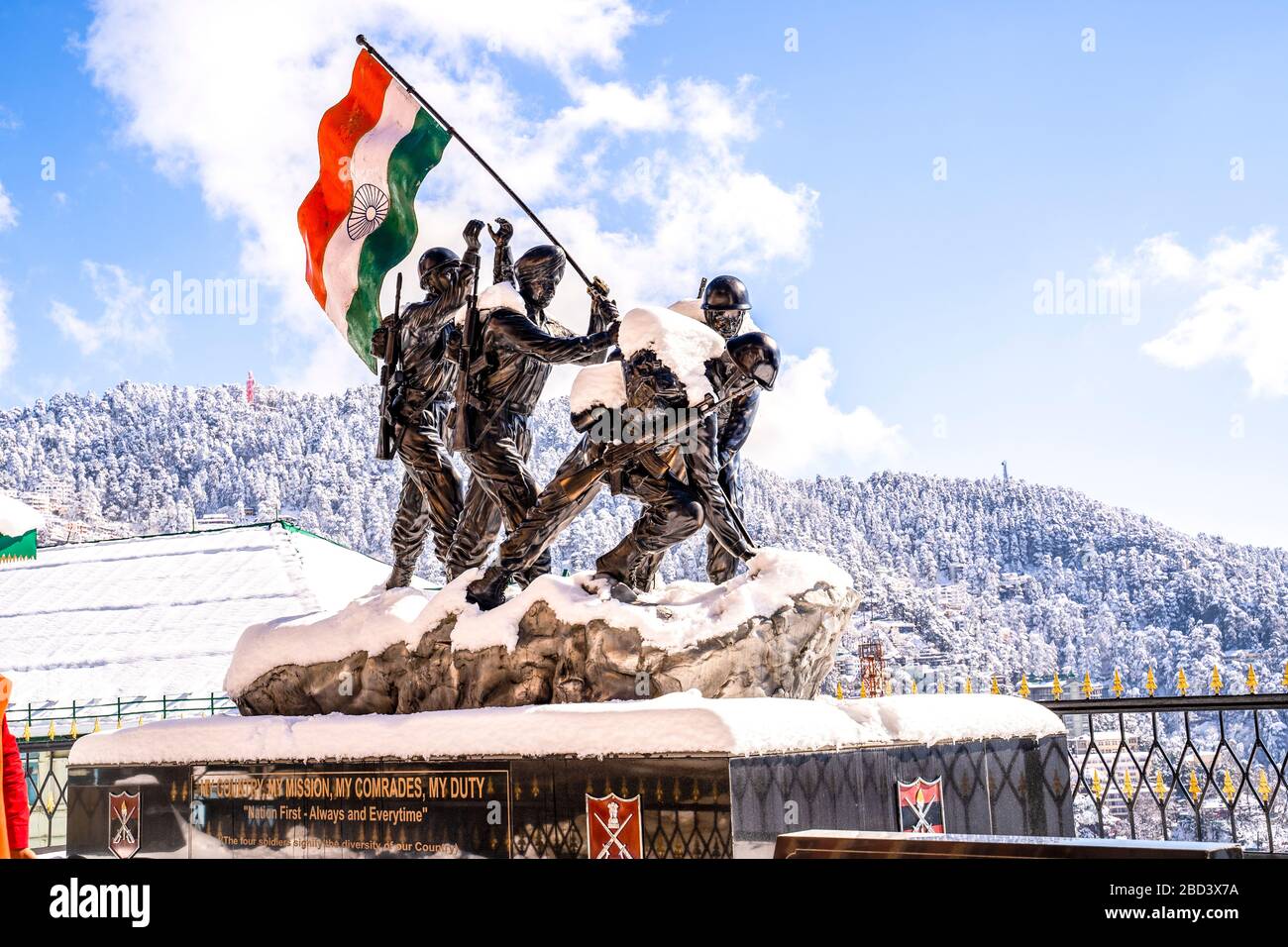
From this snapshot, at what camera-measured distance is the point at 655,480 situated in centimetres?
654

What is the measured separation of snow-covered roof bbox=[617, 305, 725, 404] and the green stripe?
8.55 feet

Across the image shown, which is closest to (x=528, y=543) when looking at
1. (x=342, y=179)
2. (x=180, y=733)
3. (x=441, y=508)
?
(x=441, y=508)

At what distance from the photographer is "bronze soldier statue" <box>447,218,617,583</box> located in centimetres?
711

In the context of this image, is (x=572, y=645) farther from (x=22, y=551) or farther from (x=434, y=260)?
(x=22, y=551)

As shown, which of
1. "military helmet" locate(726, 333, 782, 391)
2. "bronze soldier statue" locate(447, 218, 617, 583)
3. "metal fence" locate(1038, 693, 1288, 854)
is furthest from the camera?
"bronze soldier statue" locate(447, 218, 617, 583)

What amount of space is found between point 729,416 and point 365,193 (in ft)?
10.9

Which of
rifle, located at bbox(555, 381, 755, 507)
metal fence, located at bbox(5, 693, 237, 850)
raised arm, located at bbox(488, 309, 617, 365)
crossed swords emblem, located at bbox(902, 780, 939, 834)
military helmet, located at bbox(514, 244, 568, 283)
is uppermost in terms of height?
military helmet, located at bbox(514, 244, 568, 283)

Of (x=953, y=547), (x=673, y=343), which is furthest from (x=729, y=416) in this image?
(x=953, y=547)

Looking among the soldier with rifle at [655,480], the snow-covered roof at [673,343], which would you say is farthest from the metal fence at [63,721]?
the snow-covered roof at [673,343]

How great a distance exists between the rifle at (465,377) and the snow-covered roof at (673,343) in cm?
120

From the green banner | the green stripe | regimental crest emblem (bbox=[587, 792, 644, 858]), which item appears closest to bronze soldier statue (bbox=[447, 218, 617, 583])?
the green stripe

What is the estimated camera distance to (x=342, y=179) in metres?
8.63

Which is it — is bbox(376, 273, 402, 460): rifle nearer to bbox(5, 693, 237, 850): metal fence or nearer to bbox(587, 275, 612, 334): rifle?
bbox(587, 275, 612, 334): rifle
